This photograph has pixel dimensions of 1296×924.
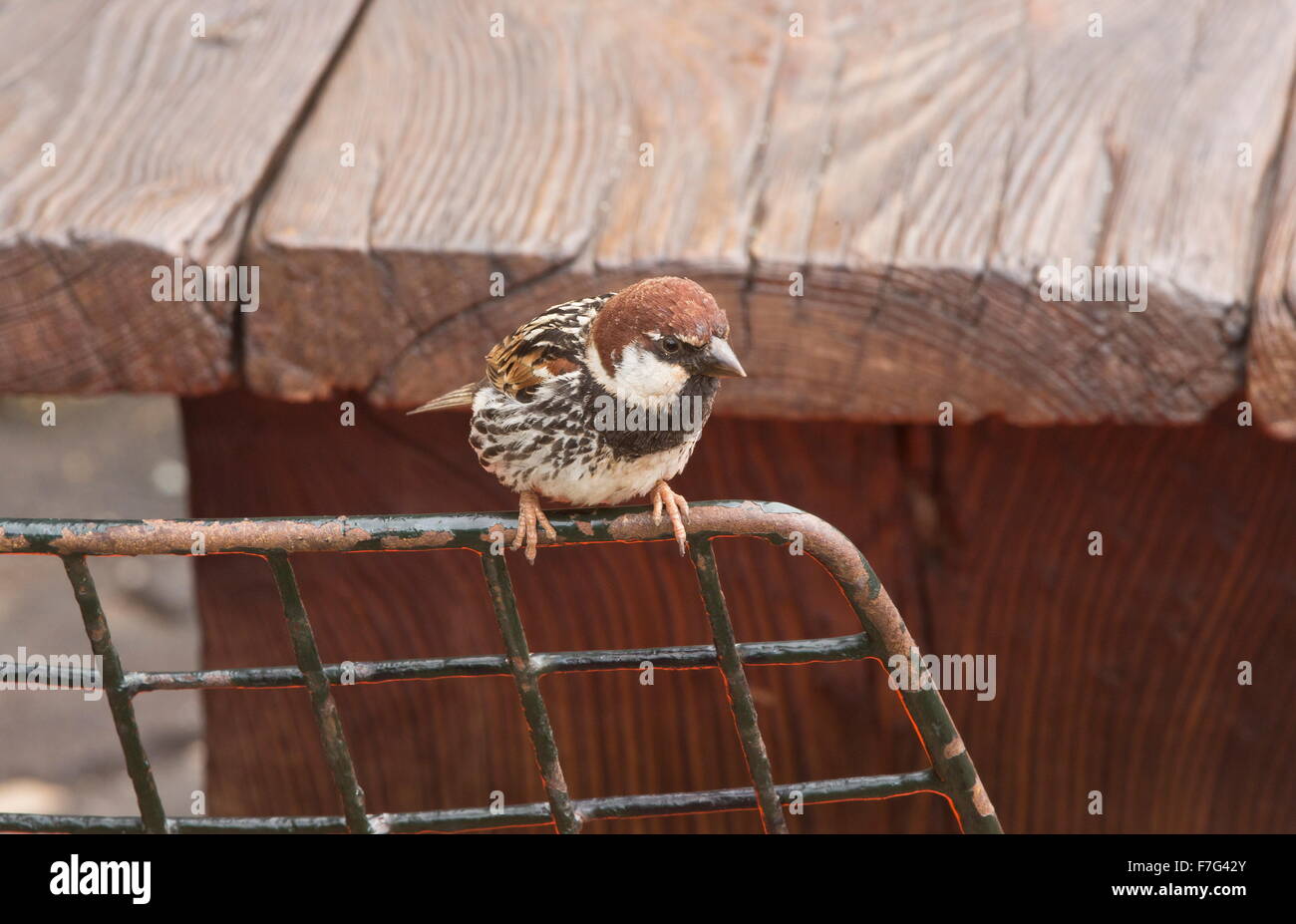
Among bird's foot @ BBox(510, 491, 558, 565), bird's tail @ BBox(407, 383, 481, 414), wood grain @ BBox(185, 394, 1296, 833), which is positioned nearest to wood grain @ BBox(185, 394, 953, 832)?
wood grain @ BBox(185, 394, 1296, 833)

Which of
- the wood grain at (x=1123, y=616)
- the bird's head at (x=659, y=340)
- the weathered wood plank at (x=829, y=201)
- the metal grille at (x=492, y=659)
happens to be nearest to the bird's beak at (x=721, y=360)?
the bird's head at (x=659, y=340)

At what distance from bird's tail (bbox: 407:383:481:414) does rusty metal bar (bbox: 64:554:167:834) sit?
718 millimetres

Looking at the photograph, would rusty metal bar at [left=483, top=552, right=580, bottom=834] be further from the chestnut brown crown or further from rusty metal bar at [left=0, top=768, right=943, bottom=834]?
the chestnut brown crown

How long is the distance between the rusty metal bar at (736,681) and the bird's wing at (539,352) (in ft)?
2.07

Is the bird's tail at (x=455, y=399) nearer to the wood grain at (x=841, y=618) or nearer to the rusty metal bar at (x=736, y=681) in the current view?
the wood grain at (x=841, y=618)

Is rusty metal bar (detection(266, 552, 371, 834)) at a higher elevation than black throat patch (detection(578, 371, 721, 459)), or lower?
lower

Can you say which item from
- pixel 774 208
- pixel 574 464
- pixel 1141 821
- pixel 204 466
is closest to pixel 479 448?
pixel 574 464

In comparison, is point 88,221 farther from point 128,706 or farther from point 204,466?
point 128,706

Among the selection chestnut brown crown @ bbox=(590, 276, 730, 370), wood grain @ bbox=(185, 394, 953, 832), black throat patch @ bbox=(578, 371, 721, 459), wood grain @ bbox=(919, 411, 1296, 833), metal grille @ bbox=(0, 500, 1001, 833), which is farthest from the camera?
wood grain @ bbox=(185, 394, 953, 832)

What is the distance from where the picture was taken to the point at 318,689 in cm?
99

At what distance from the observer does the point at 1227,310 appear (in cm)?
144

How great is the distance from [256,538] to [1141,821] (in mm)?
1657

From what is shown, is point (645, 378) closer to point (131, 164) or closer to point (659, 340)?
point (659, 340)

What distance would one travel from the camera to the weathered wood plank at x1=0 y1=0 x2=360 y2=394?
5.17 feet
